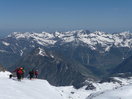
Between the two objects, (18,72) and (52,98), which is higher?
(18,72)

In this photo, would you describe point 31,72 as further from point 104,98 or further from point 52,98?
point 104,98

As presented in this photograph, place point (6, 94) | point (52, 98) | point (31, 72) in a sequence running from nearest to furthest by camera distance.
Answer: point (6, 94), point (52, 98), point (31, 72)

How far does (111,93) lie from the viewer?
4128 centimetres

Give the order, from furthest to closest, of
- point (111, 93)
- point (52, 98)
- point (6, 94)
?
point (52, 98) < point (111, 93) < point (6, 94)

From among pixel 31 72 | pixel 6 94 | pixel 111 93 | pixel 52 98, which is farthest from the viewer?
pixel 31 72

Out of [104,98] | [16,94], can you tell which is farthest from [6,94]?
[104,98]

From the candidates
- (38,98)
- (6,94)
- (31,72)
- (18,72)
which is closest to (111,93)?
(38,98)

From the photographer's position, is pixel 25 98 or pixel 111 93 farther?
pixel 111 93

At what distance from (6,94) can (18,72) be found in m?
13.5

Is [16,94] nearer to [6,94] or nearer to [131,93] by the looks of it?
[6,94]

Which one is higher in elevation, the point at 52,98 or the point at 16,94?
the point at 16,94

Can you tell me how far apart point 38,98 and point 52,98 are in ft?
23.9

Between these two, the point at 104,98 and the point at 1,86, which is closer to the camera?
the point at 104,98

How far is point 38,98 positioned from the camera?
42.8 metres
